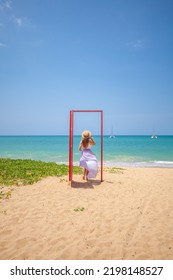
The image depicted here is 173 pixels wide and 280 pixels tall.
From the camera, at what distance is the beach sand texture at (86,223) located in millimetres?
4391

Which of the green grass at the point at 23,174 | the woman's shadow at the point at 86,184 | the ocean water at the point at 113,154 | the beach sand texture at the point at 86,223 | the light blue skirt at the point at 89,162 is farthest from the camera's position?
the ocean water at the point at 113,154

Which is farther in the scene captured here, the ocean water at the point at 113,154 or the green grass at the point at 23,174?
the ocean water at the point at 113,154

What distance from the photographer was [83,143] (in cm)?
956

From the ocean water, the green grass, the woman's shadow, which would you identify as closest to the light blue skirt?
the woman's shadow

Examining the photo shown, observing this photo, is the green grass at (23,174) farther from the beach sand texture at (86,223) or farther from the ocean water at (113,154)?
the ocean water at (113,154)

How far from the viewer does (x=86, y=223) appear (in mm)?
5660

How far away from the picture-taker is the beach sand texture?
4391 millimetres

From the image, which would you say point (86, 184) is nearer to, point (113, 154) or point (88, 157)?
point (88, 157)

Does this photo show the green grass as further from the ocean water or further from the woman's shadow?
the ocean water

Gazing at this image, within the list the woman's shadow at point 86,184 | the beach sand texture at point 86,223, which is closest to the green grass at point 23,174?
the beach sand texture at point 86,223

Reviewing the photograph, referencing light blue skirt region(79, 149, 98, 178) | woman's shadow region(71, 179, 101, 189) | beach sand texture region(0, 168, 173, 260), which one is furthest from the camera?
light blue skirt region(79, 149, 98, 178)

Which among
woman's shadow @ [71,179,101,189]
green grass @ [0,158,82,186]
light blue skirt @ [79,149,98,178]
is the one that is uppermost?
light blue skirt @ [79,149,98,178]

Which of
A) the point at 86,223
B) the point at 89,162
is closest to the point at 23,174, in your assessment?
the point at 89,162

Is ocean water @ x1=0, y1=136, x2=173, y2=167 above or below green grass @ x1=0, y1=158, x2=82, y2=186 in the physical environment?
below
